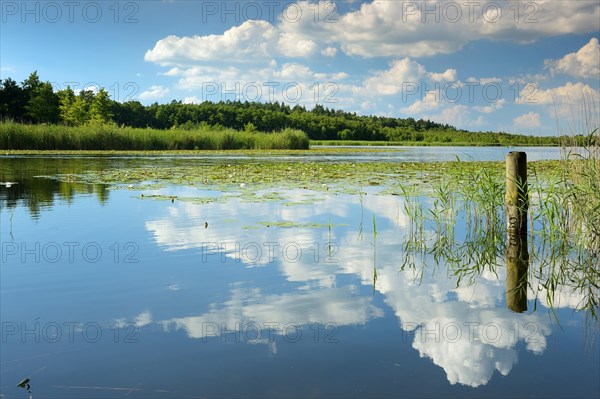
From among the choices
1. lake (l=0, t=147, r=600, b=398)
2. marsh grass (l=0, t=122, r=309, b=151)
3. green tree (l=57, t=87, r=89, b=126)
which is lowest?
lake (l=0, t=147, r=600, b=398)

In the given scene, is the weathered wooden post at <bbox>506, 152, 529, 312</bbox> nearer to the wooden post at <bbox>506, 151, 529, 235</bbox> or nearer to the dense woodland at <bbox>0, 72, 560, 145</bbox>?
the wooden post at <bbox>506, 151, 529, 235</bbox>

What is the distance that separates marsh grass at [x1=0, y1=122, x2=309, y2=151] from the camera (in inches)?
1372

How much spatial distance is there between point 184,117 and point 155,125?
5.11 m

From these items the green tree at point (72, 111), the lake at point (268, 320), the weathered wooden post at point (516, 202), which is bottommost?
the lake at point (268, 320)

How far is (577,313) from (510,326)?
0.79 metres

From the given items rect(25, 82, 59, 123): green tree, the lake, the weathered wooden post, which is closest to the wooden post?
the weathered wooden post

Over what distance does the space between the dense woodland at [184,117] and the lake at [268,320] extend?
46437 millimetres

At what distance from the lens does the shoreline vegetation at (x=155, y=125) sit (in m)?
35.9

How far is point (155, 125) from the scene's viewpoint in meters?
89.8

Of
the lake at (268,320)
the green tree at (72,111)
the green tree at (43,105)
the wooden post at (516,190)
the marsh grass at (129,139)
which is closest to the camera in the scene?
the lake at (268,320)

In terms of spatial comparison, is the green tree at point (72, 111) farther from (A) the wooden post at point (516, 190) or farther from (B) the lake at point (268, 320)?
(A) the wooden post at point (516, 190)

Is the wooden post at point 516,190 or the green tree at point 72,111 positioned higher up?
the green tree at point 72,111

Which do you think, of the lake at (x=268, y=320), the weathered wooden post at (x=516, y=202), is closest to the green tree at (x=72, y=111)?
the lake at (x=268, y=320)

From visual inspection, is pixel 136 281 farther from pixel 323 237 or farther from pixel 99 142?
pixel 99 142
